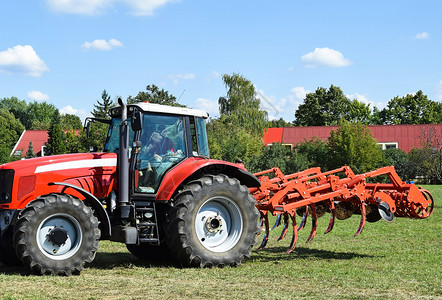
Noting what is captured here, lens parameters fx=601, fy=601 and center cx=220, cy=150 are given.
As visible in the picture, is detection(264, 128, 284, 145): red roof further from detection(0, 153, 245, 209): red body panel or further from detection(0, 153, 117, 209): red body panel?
detection(0, 153, 117, 209): red body panel

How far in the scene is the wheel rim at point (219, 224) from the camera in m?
9.01

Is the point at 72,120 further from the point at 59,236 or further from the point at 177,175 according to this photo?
the point at 59,236

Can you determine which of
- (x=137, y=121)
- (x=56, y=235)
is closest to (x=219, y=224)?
(x=137, y=121)

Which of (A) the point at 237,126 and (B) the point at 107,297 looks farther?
(A) the point at 237,126

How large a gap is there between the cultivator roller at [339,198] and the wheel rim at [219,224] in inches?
29.2

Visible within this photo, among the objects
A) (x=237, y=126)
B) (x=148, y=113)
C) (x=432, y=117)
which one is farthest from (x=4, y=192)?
(x=432, y=117)

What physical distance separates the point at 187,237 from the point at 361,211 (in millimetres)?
3253

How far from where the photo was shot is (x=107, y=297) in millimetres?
6586

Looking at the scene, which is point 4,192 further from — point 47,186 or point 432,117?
point 432,117

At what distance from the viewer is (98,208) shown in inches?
332

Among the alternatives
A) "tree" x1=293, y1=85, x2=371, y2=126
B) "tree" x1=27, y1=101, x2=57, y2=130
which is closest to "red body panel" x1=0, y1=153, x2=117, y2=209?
"tree" x1=293, y1=85, x2=371, y2=126

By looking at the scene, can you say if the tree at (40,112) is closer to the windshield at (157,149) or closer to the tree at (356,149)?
the tree at (356,149)

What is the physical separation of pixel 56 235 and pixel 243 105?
52.6 meters

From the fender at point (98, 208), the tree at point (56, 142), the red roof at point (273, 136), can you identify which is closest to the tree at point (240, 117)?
the red roof at point (273, 136)
